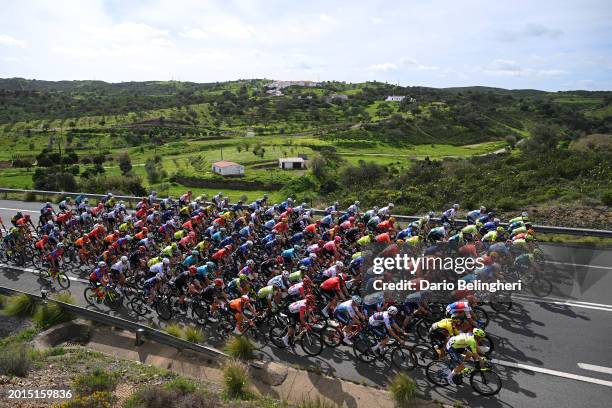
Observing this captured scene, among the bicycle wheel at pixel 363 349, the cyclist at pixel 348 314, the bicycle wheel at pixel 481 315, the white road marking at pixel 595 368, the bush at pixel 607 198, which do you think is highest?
the bush at pixel 607 198

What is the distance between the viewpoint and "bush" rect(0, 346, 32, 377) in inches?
368

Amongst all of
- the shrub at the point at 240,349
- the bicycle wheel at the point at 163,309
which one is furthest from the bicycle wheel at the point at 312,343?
the bicycle wheel at the point at 163,309

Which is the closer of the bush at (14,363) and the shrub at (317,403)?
the shrub at (317,403)

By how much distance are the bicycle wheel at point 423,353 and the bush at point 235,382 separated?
11.8ft

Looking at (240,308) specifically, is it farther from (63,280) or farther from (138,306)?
(63,280)

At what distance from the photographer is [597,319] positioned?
38.2 ft

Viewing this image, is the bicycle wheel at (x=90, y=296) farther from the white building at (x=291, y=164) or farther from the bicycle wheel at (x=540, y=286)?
the white building at (x=291, y=164)

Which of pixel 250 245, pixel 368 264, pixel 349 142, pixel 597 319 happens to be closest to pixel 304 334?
pixel 368 264

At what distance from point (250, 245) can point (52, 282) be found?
7485 millimetres

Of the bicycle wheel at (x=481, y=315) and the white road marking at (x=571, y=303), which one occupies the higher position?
the bicycle wheel at (x=481, y=315)

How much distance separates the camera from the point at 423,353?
995cm

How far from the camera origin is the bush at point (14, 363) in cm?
934

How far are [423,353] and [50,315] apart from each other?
9.86 meters

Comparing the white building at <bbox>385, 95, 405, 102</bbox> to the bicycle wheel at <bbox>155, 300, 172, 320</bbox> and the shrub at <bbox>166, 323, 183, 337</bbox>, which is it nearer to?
the bicycle wheel at <bbox>155, 300, 172, 320</bbox>
